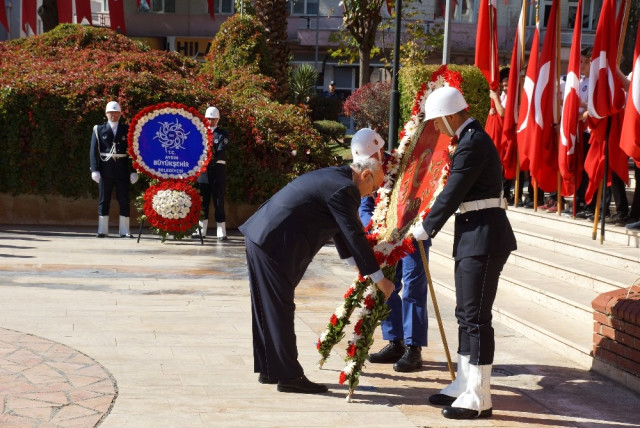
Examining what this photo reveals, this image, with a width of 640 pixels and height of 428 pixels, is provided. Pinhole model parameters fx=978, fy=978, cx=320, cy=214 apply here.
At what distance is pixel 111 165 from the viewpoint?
52.5 ft

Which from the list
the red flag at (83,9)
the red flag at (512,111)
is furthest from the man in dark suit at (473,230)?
the red flag at (83,9)

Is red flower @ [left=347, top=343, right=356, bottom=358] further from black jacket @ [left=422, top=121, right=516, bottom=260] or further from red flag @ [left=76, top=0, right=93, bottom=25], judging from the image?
red flag @ [left=76, top=0, right=93, bottom=25]

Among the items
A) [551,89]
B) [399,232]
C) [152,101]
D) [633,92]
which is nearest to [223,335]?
[399,232]

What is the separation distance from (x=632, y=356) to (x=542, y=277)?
309cm

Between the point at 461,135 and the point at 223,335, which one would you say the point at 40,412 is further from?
the point at 461,135

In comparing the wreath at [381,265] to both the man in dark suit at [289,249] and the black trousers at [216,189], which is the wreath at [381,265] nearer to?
the man in dark suit at [289,249]

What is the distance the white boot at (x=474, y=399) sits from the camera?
258 inches

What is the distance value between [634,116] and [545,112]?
8.77 ft

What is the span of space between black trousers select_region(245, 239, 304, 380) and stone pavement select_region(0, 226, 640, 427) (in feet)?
0.72

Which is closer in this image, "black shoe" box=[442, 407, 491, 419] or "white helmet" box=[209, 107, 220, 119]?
"black shoe" box=[442, 407, 491, 419]

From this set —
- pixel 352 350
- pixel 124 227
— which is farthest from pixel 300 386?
pixel 124 227

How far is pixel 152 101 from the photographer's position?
17188 mm

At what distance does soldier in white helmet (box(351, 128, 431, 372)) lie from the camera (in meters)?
7.89

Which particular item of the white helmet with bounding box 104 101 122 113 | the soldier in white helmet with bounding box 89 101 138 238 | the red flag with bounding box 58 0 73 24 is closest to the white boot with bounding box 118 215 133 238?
the soldier in white helmet with bounding box 89 101 138 238
